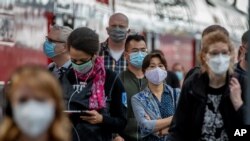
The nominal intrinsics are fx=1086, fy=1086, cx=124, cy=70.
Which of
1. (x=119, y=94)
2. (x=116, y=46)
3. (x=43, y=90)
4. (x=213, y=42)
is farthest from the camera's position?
(x=116, y=46)

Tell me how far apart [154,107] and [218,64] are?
8.03 ft

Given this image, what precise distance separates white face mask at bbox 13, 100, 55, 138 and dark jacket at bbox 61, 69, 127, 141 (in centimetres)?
302

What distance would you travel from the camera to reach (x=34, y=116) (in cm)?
510

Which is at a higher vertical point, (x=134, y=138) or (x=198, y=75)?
(x=198, y=75)

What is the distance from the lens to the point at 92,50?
821 cm

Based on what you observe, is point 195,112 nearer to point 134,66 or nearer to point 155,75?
point 155,75

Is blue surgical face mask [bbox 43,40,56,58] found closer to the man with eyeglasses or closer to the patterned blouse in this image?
the man with eyeglasses

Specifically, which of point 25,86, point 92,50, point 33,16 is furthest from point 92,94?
point 33,16

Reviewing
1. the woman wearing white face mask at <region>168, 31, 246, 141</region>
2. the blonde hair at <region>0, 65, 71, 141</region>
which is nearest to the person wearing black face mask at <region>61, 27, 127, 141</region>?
the woman wearing white face mask at <region>168, 31, 246, 141</region>

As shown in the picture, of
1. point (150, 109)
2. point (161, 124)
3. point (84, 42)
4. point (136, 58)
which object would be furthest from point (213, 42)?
point (136, 58)

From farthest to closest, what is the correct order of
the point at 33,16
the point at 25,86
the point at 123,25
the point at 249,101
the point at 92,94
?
the point at 33,16, the point at 123,25, the point at 92,94, the point at 249,101, the point at 25,86

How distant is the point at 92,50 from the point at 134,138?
1.81 m

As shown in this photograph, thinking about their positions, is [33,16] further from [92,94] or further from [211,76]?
[211,76]

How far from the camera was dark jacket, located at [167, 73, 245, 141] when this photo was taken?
277 inches
